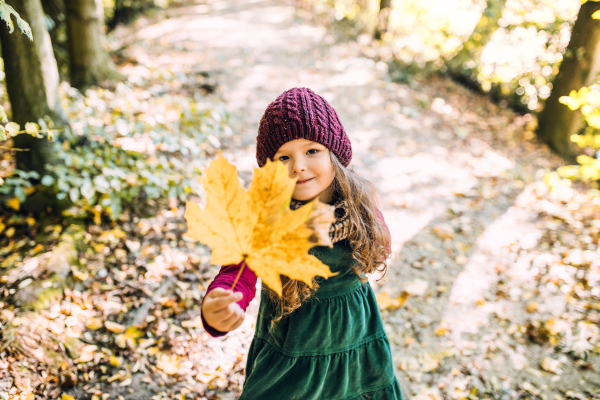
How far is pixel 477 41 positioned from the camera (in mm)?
6812

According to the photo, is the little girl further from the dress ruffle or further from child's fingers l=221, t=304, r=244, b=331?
child's fingers l=221, t=304, r=244, b=331

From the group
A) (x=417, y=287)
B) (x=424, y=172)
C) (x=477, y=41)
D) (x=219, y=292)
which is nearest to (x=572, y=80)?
(x=477, y=41)

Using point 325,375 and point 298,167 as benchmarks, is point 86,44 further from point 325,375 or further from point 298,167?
point 325,375

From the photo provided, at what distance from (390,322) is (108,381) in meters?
2.05

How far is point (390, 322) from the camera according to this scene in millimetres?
2824

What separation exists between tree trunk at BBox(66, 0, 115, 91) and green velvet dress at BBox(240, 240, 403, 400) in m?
4.42

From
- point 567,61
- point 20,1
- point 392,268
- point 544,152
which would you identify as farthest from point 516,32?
point 20,1

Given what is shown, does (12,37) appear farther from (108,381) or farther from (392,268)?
(392,268)

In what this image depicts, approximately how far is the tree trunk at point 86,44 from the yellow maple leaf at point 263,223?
4.68m

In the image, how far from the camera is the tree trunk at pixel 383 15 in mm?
8422

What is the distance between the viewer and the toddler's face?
1347 mm

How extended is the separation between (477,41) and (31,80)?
7371 millimetres

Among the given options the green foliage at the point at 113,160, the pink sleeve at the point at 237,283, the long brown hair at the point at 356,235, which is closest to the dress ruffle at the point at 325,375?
the long brown hair at the point at 356,235

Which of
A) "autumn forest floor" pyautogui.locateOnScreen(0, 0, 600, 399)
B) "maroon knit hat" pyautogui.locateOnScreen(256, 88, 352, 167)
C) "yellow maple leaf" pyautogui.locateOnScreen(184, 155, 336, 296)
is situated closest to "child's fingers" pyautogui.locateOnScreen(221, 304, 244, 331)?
"yellow maple leaf" pyautogui.locateOnScreen(184, 155, 336, 296)
